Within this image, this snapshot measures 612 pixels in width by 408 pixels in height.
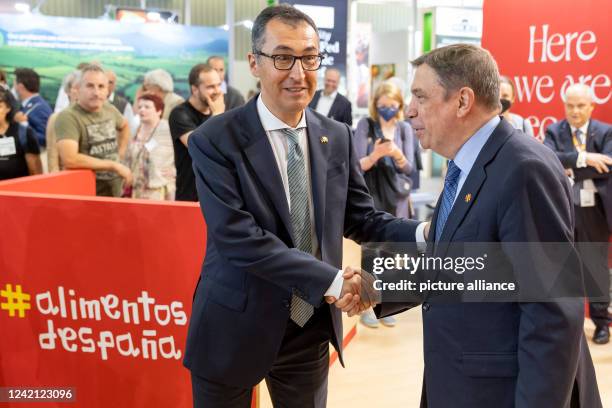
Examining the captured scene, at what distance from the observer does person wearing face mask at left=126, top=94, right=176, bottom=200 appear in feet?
15.9

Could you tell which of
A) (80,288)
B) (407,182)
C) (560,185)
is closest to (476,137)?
(560,185)

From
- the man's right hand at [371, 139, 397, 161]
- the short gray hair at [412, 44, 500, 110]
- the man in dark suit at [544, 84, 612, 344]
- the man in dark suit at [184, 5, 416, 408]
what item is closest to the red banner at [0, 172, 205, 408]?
the man in dark suit at [184, 5, 416, 408]

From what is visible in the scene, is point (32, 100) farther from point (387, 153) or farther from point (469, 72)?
point (469, 72)

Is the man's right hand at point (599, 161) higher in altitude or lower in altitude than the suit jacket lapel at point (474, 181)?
lower

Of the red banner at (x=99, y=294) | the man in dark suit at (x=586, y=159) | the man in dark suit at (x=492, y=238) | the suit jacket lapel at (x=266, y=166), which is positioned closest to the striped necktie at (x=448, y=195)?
the man in dark suit at (x=492, y=238)

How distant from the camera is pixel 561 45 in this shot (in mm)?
5035

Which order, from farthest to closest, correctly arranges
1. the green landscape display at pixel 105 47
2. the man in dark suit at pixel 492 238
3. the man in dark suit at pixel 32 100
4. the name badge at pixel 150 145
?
the green landscape display at pixel 105 47
the man in dark suit at pixel 32 100
the name badge at pixel 150 145
the man in dark suit at pixel 492 238

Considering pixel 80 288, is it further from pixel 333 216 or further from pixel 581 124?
pixel 581 124

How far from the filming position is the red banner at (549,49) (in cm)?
481

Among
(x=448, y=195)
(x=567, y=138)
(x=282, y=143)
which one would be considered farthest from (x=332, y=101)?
(x=448, y=195)

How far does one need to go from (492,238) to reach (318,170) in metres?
0.67

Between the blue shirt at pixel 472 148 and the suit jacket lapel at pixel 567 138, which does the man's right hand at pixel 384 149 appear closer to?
the suit jacket lapel at pixel 567 138

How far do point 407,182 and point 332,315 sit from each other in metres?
3.02

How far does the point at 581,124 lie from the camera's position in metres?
4.64
